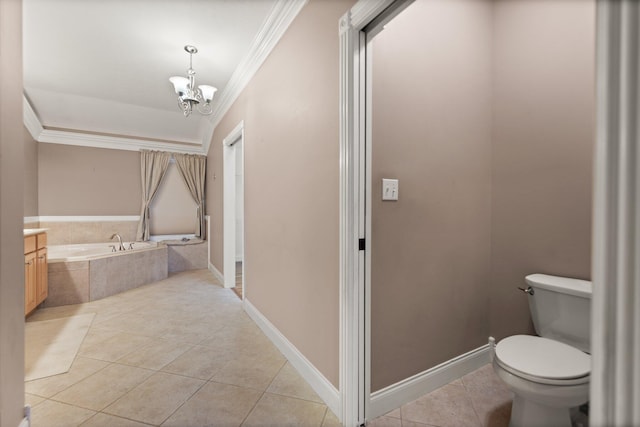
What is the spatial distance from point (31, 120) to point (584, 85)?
6.21 metres

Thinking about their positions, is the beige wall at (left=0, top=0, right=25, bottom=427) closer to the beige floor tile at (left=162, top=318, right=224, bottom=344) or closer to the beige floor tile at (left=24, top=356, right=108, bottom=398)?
the beige floor tile at (left=24, top=356, right=108, bottom=398)

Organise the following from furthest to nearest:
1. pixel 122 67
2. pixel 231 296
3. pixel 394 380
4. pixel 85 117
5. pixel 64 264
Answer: pixel 85 117, pixel 231 296, pixel 64 264, pixel 122 67, pixel 394 380

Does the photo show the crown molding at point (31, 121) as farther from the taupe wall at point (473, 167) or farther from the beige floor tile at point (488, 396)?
the beige floor tile at point (488, 396)

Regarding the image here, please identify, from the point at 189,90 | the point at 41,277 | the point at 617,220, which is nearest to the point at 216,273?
the point at 41,277

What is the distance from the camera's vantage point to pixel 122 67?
10.2 feet

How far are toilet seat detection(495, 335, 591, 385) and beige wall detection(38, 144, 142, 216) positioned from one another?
591 cm

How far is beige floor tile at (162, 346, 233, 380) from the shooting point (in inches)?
74.5

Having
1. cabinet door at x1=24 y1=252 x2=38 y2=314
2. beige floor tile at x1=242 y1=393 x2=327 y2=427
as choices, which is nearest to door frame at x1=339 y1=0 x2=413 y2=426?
beige floor tile at x1=242 y1=393 x2=327 y2=427

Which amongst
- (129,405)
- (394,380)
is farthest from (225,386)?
(394,380)

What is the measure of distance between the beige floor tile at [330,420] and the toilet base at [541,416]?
87 cm

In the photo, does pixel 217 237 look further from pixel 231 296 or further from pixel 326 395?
pixel 326 395

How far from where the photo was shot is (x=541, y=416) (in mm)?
1256

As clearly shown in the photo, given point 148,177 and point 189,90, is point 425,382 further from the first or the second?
point 148,177

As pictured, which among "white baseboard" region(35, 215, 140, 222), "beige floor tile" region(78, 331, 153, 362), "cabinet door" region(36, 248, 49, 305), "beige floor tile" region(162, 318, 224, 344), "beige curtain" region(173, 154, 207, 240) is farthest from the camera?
"beige curtain" region(173, 154, 207, 240)
